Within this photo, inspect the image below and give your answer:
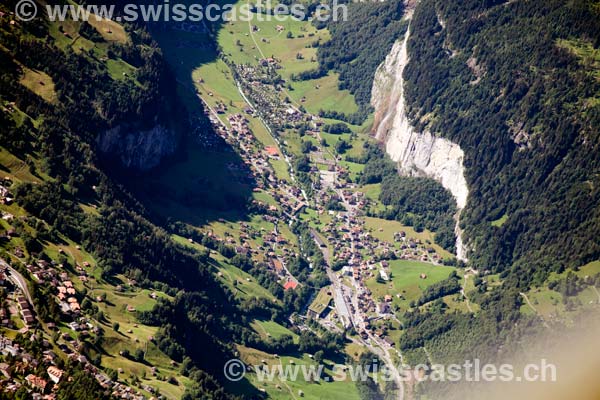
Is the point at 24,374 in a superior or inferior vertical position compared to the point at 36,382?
superior

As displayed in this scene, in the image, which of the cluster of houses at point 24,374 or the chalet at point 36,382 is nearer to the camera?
the cluster of houses at point 24,374

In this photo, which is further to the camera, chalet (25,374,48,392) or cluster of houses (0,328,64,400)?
chalet (25,374,48,392)

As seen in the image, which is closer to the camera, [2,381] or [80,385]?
[2,381]
